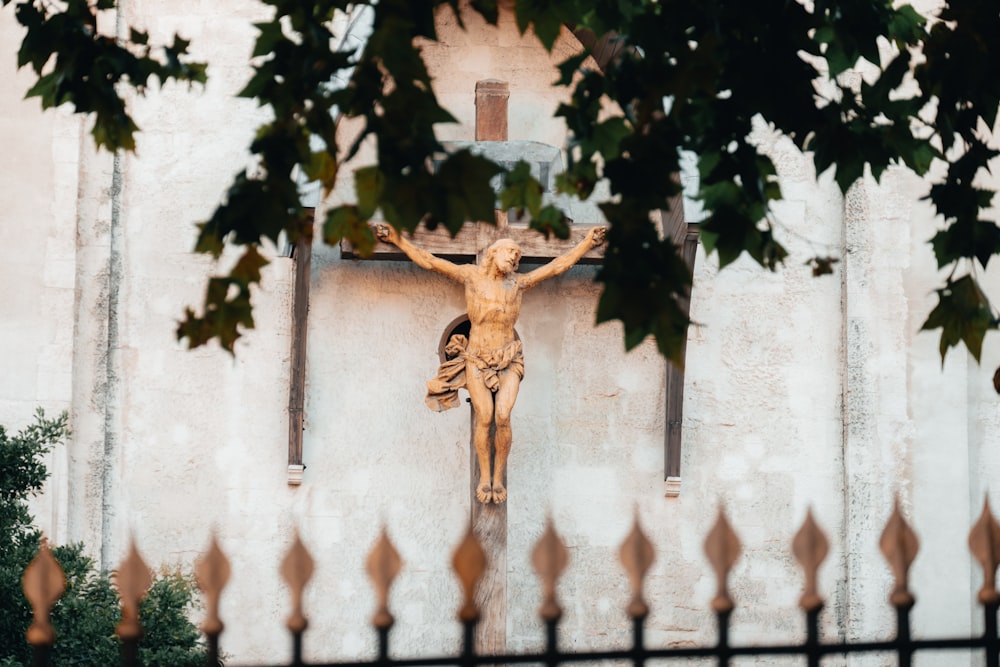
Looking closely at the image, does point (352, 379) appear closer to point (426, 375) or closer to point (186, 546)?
point (426, 375)

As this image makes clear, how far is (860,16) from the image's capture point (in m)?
3.53

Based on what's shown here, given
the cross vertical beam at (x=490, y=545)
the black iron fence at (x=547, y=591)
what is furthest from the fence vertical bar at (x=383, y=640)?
the cross vertical beam at (x=490, y=545)

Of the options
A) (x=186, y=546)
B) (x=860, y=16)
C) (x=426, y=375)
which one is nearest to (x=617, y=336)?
(x=426, y=375)

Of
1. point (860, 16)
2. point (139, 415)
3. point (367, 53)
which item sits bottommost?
point (139, 415)

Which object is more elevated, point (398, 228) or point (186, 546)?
point (398, 228)

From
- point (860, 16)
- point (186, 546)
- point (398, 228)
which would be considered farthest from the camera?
point (186, 546)

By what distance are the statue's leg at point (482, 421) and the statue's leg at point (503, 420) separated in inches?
1.3

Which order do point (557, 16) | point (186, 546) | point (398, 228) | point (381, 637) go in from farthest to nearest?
1. point (186, 546)
2. point (557, 16)
3. point (398, 228)
4. point (381, 637)

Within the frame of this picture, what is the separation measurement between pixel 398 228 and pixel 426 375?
18.4 feet

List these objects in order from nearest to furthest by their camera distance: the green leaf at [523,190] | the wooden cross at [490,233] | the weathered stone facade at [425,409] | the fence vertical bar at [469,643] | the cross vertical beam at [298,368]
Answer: the fence vertical bar at [469,643]
the green leaf at [523,190]
the wooden cross at [490,233]
the cross vertical beam at [298,368]
the weathered stone facade at [425,409]

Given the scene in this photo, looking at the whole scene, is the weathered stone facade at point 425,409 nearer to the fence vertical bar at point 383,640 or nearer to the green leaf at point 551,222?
the green leaf at point 551,222

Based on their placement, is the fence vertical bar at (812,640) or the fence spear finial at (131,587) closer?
the fence spear finial at (131,587)

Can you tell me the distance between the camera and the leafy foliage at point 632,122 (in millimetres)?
2865

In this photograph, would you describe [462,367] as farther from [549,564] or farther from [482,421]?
[549,564]
